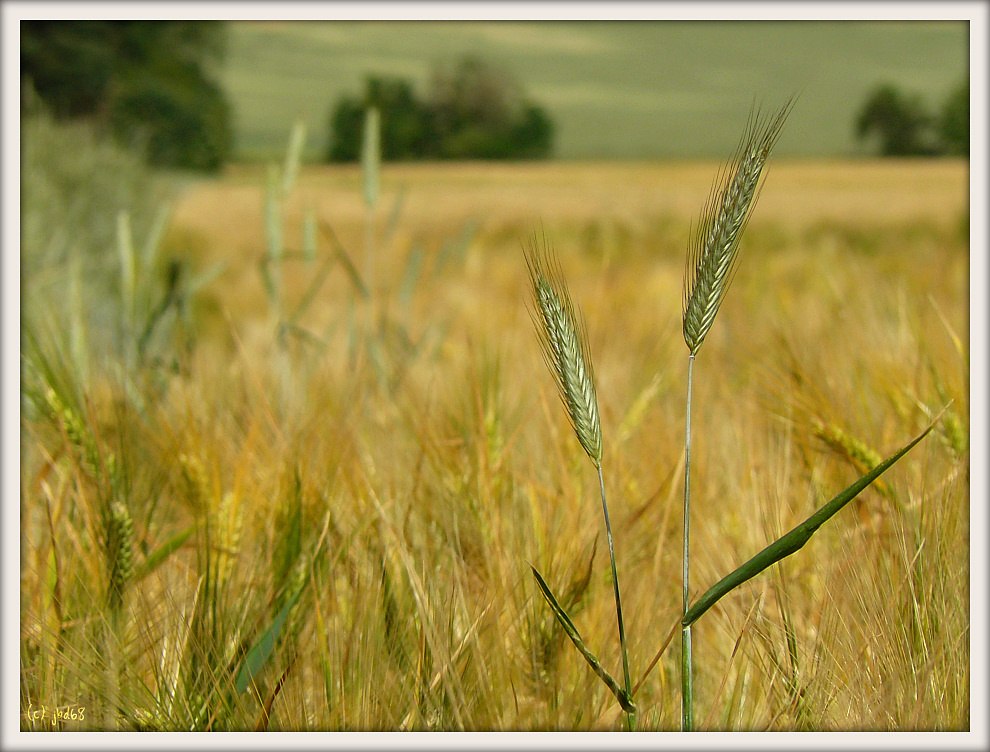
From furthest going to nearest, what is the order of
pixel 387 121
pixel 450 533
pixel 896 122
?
pixel 896 122 → pixel 387 121 → pixel 450 533

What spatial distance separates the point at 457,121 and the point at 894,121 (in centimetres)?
180

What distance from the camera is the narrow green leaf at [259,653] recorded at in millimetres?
605

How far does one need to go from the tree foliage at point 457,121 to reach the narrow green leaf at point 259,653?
64.8 inches

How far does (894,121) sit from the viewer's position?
3.08m

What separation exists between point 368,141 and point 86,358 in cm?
44

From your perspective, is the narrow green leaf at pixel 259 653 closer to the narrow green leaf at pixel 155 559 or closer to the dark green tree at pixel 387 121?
the narrow green leaf at pixel 155 559

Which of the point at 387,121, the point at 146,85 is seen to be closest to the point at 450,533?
the point at 387,121

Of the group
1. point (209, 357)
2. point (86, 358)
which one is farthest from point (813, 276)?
point (86, 358)

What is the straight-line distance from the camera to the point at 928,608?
64cm

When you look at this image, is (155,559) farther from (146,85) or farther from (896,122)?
(146,85)

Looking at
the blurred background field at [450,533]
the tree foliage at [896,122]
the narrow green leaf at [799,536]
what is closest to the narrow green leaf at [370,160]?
the blurred background field at [450,533]

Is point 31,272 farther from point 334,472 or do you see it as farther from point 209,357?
point 334,472

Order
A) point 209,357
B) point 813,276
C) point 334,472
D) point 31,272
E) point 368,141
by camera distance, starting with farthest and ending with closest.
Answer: point 813,276
point 31,272
point 209,357
point 368,141
point 334,472

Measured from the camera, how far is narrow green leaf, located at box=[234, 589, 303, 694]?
605 mm
